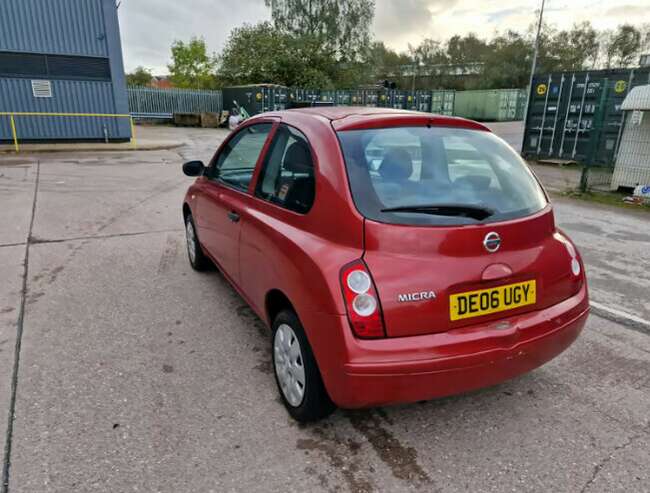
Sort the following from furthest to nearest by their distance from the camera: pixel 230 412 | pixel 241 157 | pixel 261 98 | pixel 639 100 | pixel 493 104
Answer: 1. pixel 493 104
2. pixel 261 98
3. pixel 639 100
4. pixel 241 157
5. pixel 230 412

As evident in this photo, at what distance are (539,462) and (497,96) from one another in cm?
4676

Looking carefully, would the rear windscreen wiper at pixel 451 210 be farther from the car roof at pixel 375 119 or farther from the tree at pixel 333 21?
the tree at pixel 333 21

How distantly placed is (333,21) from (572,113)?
119 feet

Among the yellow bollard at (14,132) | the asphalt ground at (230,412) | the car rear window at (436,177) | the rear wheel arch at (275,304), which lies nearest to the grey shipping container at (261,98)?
the yellow bollard at (14,132)

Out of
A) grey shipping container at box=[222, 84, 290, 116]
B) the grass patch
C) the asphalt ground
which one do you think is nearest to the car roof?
the asphalt ground

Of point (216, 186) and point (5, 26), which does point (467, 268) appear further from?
point (5, 26)

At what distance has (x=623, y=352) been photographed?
3.33m

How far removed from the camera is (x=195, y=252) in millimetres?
4676

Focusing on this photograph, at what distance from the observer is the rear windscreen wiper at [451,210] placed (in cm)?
223

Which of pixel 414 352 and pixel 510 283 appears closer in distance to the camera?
pixel 414 352

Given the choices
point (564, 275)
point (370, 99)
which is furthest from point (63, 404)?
point (370, 99)

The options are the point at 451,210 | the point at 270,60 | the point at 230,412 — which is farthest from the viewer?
the point at 270,60

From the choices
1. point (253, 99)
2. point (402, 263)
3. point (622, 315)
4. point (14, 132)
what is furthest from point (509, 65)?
point (402, 263)

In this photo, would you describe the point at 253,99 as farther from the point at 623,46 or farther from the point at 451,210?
the point at 623,46
